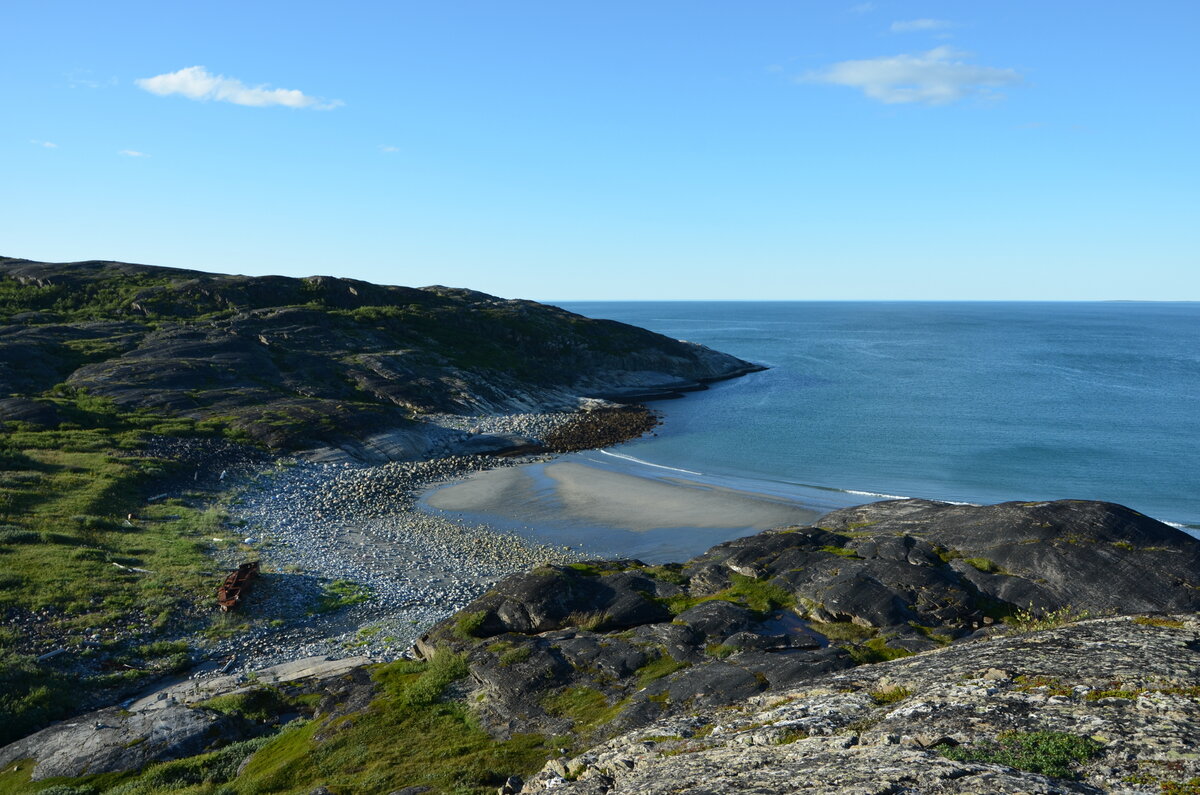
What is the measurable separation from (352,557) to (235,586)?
852 centimetres

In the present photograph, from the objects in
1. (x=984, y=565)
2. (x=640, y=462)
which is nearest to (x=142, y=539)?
(x=984, y=565)

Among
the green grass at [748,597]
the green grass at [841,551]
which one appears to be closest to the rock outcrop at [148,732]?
the green grass at [748,597]

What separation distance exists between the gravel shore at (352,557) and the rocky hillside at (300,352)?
431 inches

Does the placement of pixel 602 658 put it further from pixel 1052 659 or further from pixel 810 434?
pixel 810 434

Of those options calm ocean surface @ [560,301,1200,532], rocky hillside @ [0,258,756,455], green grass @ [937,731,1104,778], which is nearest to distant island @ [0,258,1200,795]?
green grass @ [937,731,1104,778]

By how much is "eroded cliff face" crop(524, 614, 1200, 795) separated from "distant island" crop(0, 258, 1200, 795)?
0.22 feet

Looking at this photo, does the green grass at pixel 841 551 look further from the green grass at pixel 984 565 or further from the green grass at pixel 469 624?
the green grass at pixel 469 624

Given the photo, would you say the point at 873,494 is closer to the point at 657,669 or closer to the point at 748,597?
the point at 748,597

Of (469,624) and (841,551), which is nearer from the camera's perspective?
(469,624)

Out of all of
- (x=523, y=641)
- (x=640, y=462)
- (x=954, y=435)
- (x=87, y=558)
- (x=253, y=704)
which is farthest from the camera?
(x=954, y=435)

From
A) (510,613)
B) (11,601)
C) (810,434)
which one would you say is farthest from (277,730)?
(810,434)

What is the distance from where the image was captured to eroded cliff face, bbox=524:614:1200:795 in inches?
353

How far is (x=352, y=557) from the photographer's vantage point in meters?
42.6

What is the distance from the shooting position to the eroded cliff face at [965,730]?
896 cm
